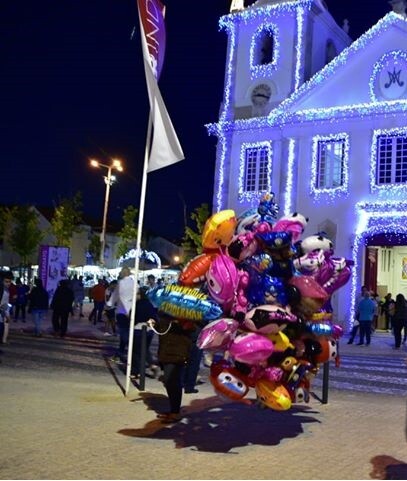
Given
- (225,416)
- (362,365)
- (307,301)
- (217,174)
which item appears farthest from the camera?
(217,174)

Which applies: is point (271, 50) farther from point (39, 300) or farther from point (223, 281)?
point (223, 281)

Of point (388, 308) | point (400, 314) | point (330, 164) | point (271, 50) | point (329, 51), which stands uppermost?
point (329, 51)

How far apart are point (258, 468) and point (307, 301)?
1715 millimetres

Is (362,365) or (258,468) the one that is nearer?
(258,468)

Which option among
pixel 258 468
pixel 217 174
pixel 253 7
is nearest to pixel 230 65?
pixel 253 7

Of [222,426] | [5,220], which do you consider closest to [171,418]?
[222,426]

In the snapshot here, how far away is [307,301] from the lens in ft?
21.9

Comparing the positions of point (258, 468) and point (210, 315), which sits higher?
point (210, 315)

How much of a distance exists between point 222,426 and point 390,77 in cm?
1952

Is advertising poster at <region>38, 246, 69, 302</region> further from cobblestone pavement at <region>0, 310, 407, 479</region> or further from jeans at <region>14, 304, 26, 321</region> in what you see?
cobblestone pavement at <region>0, 310, 407, 479</region>

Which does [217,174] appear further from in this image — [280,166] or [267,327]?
[267,327]

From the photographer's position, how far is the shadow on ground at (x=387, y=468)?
5.75 meters

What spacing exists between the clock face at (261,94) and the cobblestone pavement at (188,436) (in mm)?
18669

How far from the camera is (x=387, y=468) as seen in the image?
600cm
